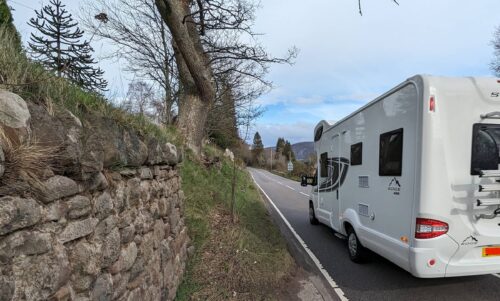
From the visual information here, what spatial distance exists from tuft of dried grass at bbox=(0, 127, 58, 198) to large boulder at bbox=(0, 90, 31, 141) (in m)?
0.02

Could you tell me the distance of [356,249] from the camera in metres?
7.19

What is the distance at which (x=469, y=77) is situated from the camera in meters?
5.00

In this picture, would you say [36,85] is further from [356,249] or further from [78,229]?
[356,249]

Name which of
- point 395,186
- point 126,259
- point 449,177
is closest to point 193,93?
point 395,186

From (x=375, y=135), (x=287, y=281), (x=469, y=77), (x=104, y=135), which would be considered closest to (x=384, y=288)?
(x=287, y=281)

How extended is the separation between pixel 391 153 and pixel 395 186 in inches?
20.6

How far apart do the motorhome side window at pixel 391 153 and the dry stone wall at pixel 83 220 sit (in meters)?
3.39

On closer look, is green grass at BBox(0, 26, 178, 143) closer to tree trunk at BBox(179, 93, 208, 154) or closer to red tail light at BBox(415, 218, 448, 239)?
red tail light at BBox(415, 218, 448, 239)

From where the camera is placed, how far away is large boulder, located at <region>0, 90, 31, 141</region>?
1.82 metres

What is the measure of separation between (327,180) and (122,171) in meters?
6.83

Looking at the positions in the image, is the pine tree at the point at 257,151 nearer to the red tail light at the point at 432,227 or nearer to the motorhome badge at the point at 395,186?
the motorhome badge at the point at 395,186

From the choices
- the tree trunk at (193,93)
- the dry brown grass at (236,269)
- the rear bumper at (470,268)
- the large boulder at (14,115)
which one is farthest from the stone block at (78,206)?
the tree trunk at (193,93)

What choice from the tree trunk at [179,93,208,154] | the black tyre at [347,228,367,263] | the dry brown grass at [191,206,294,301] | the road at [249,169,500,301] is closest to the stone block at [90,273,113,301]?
the dry brown grass at [191,206,294,301]

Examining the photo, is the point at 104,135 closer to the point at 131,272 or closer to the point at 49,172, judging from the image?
the point at 49,172
